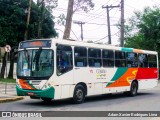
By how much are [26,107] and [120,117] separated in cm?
421

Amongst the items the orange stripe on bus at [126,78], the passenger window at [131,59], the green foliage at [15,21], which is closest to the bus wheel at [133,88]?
the orange stripe on bus at [126,78]

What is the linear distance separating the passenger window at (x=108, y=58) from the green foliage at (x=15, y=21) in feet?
56.4

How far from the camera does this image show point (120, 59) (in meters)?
19.4

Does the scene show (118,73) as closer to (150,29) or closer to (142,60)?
(142,60)

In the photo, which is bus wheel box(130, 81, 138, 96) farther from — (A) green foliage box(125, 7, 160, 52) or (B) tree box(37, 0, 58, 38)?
(A) green foliage box(125, 7, 160, 52)

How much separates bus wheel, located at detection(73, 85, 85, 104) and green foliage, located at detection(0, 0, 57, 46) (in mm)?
18736

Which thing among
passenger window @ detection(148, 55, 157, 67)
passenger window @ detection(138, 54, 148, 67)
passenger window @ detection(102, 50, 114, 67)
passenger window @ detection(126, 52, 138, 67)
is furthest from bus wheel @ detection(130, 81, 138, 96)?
passenger window @ detection(102, 50, 114, 67)

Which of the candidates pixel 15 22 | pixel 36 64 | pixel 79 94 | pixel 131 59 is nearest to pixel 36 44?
pixel 36 64

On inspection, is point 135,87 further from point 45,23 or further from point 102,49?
point 45,23

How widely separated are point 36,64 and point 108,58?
474 centimetres

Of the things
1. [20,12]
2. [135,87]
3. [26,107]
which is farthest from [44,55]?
[20,12]

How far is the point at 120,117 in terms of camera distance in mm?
12133

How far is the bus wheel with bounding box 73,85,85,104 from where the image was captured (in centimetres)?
1580

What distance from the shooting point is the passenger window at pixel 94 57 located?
55.5 feet
